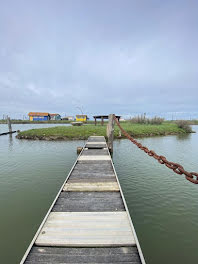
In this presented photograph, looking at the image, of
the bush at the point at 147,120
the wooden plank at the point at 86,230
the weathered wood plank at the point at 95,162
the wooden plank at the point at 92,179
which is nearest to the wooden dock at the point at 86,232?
the wooden plank at the point at 86,230

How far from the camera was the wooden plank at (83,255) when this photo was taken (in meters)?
2.10

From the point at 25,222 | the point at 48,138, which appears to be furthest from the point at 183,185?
the point at 48,138

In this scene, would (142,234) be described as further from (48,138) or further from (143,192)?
(48,138)

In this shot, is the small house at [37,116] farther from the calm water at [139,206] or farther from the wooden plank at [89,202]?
the wooden plank at [89,202]

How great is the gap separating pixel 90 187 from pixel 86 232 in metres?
1.92

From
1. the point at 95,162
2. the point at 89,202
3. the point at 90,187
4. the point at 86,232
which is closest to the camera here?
the point at 86,232

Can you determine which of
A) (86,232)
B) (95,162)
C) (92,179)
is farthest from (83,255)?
(95,162)

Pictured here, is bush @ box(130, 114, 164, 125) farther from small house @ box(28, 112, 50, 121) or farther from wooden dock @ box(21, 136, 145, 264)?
small house @ box(28, 112, 50, 121)

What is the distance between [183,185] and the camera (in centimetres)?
650

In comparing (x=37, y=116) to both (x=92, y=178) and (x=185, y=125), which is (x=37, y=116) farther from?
(x=92, y=178)

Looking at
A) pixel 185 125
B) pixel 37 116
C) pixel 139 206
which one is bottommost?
pixel 139 206

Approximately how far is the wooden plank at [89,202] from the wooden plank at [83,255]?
1034 millimetres

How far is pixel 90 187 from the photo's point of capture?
179 inches

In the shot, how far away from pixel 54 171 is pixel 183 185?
23.3 feet
